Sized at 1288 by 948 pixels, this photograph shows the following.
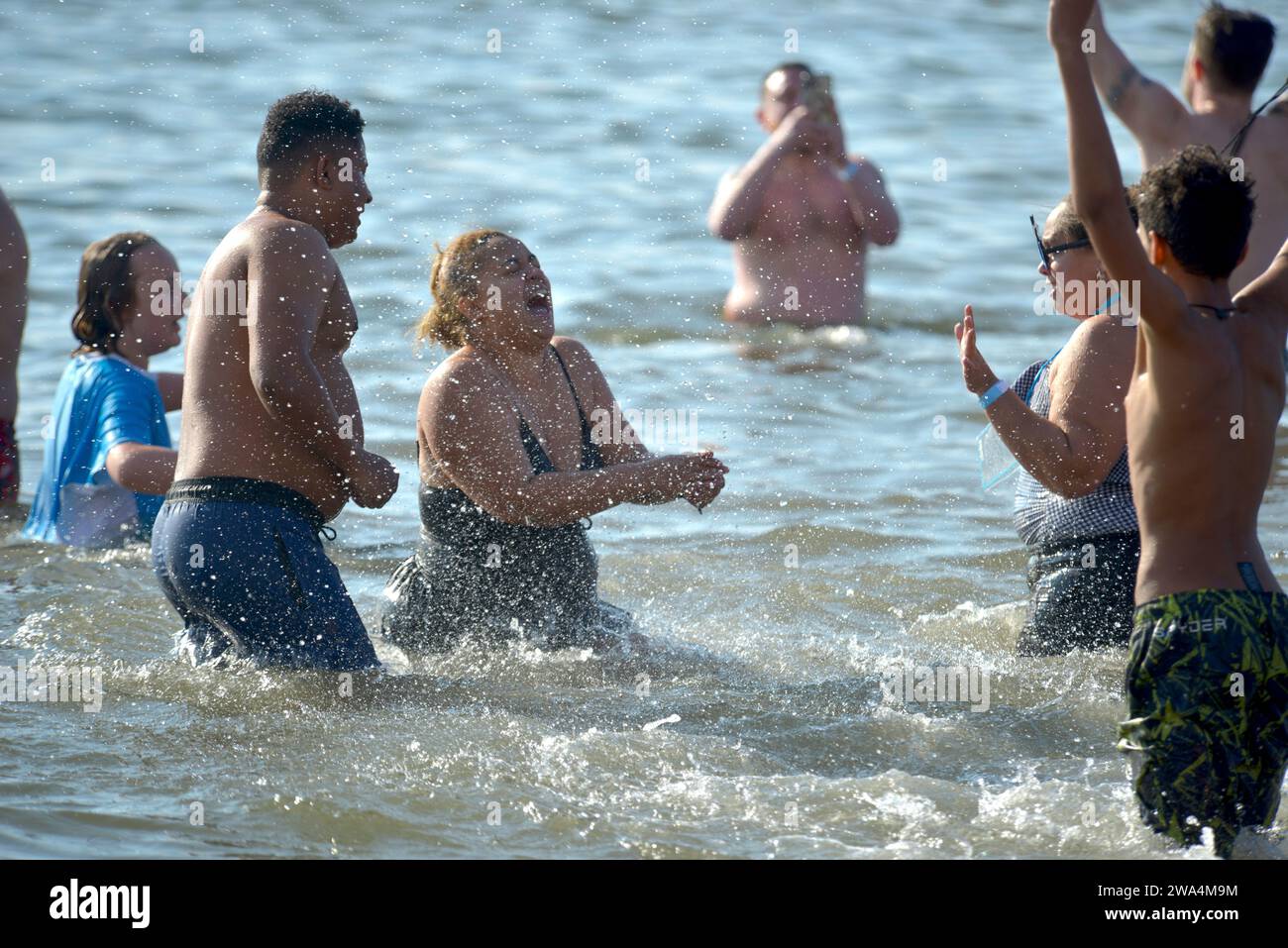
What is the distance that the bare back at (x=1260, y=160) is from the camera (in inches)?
271

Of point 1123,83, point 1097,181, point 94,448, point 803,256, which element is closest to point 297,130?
point 94,448

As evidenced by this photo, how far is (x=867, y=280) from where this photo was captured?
12.4 meters

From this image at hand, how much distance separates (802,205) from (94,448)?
196 inches

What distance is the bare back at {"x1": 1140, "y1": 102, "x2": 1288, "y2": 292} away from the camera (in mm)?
6871

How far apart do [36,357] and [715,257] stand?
5.49 meters

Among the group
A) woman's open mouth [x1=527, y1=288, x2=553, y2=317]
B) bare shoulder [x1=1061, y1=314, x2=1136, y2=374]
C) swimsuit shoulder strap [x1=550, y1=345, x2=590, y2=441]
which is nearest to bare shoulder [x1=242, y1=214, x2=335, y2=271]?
woman's open mouth [x1=527, y1=288, x2=553, y2=317]

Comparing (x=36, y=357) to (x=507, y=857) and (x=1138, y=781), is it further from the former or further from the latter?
(x=1138, y=781)

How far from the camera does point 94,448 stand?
6.09 meters

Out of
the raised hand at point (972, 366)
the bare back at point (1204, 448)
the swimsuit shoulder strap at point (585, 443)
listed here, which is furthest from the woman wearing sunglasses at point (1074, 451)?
the swimsuit shoulder strap at point (585, 443)

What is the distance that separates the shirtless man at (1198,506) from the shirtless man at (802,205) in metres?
6.35

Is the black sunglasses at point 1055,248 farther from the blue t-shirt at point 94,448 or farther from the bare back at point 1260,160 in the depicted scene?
the blue t-shirt at point 94,448

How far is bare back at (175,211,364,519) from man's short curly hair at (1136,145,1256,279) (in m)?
2.19

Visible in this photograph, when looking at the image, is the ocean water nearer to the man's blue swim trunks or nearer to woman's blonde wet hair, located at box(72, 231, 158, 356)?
the man's blue swim trunks

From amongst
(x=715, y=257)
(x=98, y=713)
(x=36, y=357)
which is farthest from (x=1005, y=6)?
(x=98, y=713)
